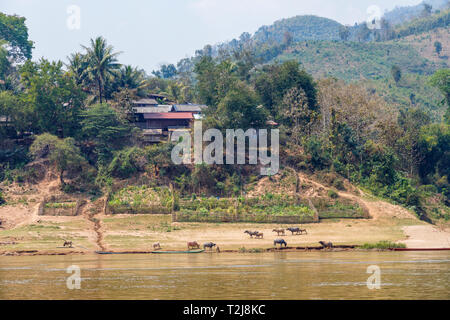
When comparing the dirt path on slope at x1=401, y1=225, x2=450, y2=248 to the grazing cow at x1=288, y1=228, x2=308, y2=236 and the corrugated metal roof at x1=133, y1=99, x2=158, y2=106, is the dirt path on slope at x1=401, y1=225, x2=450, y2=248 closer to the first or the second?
the grazing cow at x1=288, y1=228, x2=308, y2=236

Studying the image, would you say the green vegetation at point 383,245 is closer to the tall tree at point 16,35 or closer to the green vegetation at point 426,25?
the tall tree at point 16,35

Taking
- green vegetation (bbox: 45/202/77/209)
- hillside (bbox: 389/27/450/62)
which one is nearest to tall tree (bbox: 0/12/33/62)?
green vegetation (bbox: 45/202/77/209)

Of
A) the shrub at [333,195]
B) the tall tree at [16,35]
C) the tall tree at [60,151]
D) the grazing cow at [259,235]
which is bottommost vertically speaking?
the grazing cow at [259,235]

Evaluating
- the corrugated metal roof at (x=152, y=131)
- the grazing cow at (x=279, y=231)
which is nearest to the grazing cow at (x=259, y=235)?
the grazing cow at (x=279, y=231)

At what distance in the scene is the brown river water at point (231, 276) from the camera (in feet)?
74.6

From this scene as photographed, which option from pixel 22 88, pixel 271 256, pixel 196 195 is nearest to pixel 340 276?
pixel 271 256

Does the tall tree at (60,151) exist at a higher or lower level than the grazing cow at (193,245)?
higher

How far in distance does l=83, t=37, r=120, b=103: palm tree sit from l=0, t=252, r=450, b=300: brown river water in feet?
94.3

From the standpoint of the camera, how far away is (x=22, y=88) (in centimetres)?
5934

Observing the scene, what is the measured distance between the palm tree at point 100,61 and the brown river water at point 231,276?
1131 inches

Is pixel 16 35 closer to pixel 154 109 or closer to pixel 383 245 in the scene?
pixel 154 109

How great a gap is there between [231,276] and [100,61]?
38.1 meters

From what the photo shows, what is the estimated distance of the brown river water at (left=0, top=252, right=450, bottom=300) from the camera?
22.8m
